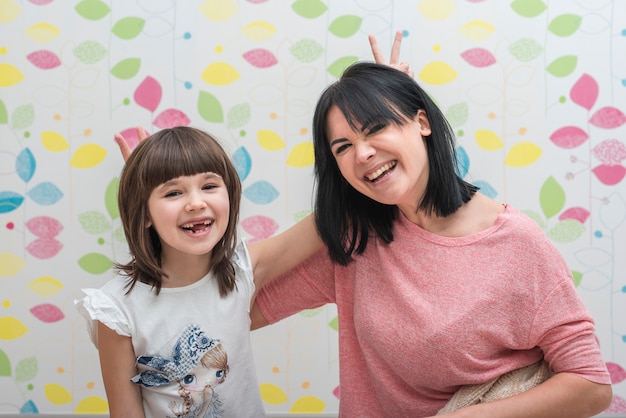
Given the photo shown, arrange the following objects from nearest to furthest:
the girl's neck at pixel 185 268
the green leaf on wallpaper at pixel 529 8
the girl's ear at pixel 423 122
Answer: the girl's ear at pixel 423 122 < the girl's neck at pixel 185 268 < the green leaf on wallpaper at pixel 529 8

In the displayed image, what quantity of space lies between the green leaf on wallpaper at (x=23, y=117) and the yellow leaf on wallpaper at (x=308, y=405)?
1.14 meters

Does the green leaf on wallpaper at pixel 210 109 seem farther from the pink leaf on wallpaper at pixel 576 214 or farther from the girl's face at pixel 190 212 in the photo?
the pink leaf on wallpaper at pixel 576 214

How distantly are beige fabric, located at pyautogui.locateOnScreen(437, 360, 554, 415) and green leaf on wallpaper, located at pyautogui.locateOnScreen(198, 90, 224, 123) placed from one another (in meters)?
1.05

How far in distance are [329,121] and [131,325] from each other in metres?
0.54

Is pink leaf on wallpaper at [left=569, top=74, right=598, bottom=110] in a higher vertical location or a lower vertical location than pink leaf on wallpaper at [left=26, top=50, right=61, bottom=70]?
lower

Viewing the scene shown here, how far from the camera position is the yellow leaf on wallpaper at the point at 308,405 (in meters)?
1.92

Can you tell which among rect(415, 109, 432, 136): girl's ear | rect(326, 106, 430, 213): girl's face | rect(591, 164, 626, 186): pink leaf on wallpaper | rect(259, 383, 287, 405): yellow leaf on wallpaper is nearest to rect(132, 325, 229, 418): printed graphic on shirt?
rect(326, 106, 430, 213): girl's face

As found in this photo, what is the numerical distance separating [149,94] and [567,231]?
1269mm

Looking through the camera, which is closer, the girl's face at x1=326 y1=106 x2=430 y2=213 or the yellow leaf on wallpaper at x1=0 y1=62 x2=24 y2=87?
the girl's face at x1=326 y1=106 x2=430 y2=213

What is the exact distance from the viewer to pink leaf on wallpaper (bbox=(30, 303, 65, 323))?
1904 millimetres

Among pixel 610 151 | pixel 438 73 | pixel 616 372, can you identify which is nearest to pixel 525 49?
pixel 438 73

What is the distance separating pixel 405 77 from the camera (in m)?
1.17

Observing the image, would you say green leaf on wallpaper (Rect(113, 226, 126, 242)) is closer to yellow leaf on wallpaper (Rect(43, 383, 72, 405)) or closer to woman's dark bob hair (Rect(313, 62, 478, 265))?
yellow leaf on wallpaper (Rect(43, 383, 72, 405))

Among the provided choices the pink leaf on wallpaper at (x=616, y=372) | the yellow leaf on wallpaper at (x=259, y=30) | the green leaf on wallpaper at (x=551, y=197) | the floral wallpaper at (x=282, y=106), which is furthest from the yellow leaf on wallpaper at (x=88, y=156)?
the pink leaf on wallpaper at (x=616, y=372)
